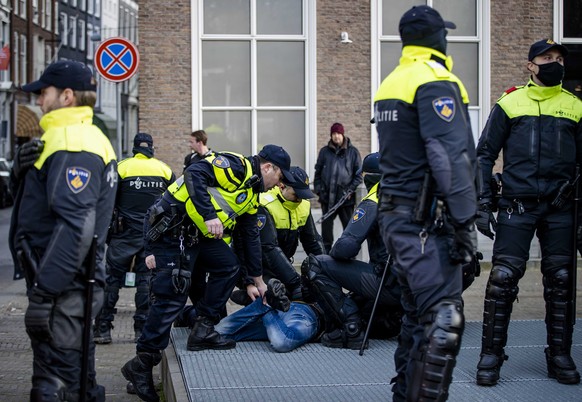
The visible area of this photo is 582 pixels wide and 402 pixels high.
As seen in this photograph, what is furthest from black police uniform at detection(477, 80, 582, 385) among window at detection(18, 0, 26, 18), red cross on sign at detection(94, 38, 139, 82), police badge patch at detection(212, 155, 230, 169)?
window at detection(18, 0, 26, 18)

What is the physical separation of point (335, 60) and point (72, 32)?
189 ft

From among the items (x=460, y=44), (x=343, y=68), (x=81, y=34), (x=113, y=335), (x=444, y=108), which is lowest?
(x=113, y=335)

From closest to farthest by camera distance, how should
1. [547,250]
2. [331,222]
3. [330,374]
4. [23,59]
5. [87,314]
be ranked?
1. [87,314]
2. [547,250]
3. [330,374]
4. [331,222]
5. [23,59]

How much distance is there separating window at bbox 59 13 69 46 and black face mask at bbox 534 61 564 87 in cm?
6451

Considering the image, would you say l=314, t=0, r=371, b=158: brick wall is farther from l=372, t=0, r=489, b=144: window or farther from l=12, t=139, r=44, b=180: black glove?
l=12, t=139, r=44, b=180: black glove

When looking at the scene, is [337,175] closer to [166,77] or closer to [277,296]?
[166,77]

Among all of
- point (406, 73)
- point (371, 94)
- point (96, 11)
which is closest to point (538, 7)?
point (371, 94)

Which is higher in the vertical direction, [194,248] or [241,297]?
[194,248]

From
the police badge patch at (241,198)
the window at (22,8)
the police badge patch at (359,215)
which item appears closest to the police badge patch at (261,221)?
the police badge patch at (359,215)

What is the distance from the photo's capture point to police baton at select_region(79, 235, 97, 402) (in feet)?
16.8

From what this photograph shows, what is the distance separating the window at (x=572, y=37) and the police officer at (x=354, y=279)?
420 inches

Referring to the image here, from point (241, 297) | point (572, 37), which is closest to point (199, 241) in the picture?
point (241, 297)

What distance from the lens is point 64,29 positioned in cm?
6931

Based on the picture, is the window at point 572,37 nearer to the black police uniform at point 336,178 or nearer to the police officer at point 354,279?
the black police uniform at point 336,178
